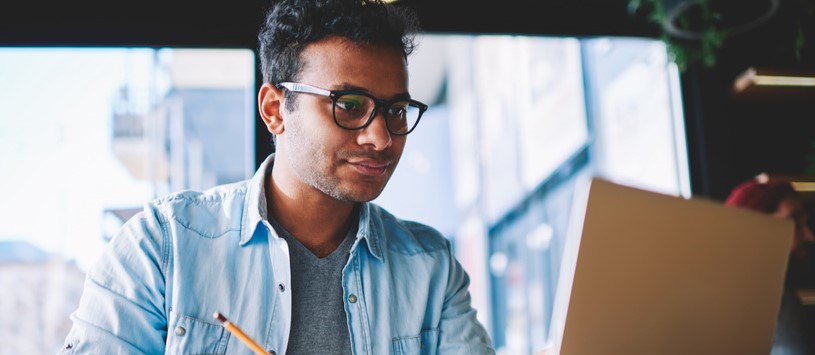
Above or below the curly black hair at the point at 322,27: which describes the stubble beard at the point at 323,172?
below

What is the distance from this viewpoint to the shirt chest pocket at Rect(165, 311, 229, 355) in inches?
53.4

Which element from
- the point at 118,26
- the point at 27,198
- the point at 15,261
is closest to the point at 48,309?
the point at 15,261

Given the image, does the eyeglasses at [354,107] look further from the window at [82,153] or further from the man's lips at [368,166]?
the window at [82,153]

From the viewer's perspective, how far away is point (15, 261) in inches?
104

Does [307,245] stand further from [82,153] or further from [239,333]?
[82,153]

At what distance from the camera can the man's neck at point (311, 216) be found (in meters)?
1.56

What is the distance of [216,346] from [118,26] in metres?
1.79

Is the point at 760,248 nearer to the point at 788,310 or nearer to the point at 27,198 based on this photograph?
the point at 788,310

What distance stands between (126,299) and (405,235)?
0.65 m

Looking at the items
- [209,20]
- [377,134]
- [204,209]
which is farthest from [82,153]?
[377,134]

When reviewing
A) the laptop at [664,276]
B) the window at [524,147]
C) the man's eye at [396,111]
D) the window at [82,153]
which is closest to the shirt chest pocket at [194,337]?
the man's eye at [396,111]

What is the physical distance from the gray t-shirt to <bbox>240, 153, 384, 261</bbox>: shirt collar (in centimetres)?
5

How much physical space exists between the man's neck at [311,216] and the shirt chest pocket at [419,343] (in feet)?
0.83

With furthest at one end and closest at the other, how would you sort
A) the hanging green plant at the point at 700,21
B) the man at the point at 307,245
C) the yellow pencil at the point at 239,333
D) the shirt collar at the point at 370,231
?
the hanging green plant at the point at 700,21, the shirt collar at the point at 370,231, the man at the point at 307,245, the yellow pencil at the point at 239,333
